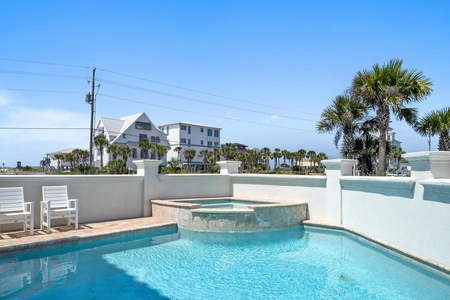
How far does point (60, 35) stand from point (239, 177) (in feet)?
37.8

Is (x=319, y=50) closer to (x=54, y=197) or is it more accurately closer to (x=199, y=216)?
(x=199, y=216)

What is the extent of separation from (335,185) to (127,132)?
45950 millimetres

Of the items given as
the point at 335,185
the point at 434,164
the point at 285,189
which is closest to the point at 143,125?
the point at 285,189

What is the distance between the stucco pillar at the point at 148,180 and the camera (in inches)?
439

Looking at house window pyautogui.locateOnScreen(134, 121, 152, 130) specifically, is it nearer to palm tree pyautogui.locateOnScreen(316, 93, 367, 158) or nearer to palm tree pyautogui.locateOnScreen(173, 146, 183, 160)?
palm tree pyautogui.locateOnScreen(173, 146, 183, 160)

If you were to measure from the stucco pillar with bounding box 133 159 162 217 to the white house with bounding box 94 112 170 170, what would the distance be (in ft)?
132

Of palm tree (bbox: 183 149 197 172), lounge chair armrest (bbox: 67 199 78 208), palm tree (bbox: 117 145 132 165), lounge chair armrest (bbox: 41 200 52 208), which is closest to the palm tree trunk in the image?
lounge chair armrest (bbox: 67 199 78 208)

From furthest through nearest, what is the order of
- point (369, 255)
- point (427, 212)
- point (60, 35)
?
point (60, 35)
point (369, 255)
point (427, 212)

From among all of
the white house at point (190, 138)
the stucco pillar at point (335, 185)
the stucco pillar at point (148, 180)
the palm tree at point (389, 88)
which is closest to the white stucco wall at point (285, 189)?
the stucco pillar at point (335, 185)

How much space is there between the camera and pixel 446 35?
12.2 metres

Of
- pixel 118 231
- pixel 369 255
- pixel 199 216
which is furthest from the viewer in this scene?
pixel 199 216

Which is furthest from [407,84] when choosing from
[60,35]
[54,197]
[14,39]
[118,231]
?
[14,39]

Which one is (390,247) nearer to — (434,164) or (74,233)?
(434,164)

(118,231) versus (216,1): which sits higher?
(216,1)
